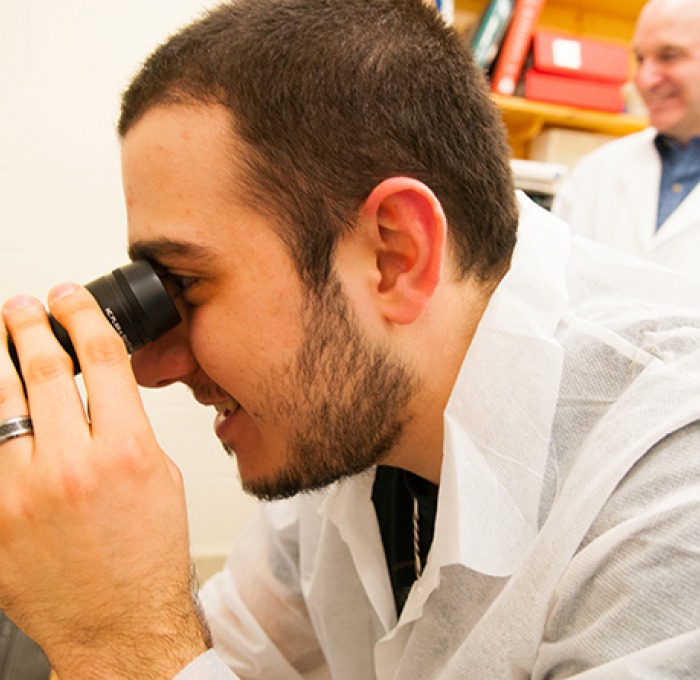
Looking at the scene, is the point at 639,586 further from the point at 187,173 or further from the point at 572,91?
the point at 572,91

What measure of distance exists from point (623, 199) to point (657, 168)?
0.13m

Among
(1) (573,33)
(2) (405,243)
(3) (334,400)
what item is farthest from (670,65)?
(3) (334,400)

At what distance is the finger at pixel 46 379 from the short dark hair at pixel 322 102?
0.25 m

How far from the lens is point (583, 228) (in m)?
2.16

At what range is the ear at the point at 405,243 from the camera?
73 centimetres

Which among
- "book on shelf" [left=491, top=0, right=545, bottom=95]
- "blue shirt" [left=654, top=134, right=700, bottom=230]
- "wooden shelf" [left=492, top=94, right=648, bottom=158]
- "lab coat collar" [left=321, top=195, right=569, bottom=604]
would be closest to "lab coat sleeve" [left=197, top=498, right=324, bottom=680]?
"lab coat collar" [left=321, top=195, right=569, bottom=604]

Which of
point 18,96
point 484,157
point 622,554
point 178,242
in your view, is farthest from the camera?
point 18,96

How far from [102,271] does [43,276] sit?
13 centimetres

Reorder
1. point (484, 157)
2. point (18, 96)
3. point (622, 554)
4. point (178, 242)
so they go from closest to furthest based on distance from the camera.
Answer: point (622, 554), point (178, 242), point (484, 157), point (18, 96)

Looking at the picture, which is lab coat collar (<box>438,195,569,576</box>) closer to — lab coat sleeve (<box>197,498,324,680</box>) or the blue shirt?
lab coat sleeve (<box>197,498,324,680</box>)

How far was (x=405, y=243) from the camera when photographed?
0.75 m

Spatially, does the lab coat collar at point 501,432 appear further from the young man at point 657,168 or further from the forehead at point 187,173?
the young man at point 657,168

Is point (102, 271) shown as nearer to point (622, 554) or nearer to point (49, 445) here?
point (49, 445)

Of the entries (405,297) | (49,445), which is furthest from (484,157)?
(49,445)
